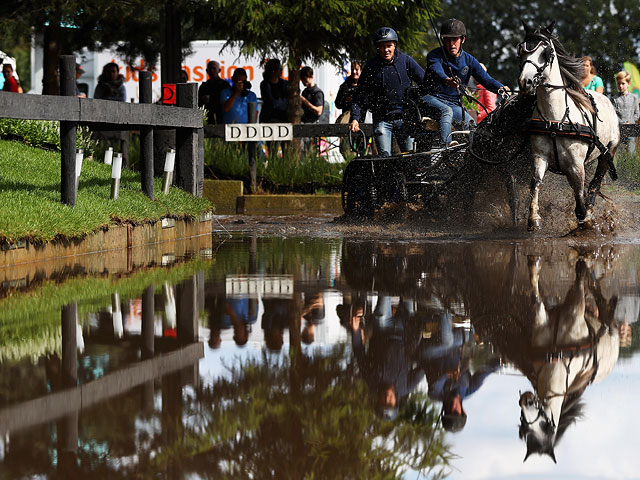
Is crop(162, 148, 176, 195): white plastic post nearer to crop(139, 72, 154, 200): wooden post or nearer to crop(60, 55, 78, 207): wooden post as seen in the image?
crop(139, 72, 154, 200): wooden post

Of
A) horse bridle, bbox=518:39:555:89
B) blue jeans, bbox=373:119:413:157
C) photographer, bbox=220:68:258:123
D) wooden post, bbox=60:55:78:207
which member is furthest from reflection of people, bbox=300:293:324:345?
photographer, bbox=220:68:258:123

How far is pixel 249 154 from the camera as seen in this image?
2095 centimetres

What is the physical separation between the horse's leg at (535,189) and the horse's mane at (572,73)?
27.8 inches

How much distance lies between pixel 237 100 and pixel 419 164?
862 cm

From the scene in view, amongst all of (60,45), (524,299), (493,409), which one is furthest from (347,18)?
(493,409)

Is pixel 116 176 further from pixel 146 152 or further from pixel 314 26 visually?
pixel 314 26

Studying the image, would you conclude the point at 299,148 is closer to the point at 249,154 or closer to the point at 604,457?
the point at 249,154

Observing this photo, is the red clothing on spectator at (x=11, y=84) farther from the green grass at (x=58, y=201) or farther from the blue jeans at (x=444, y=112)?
the blue jeans at (x=444, y=112)

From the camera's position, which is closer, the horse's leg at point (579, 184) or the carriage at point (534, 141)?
the carriage at point (534, 141)

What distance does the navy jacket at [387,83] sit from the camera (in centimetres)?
1496

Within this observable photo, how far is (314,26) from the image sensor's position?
848 inches

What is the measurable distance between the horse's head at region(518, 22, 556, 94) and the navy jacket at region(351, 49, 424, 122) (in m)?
2.31

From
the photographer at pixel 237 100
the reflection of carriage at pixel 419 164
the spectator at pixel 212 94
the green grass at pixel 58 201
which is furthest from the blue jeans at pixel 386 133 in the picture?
the spectator at pixel 212 94

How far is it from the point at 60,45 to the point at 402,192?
493 inches
